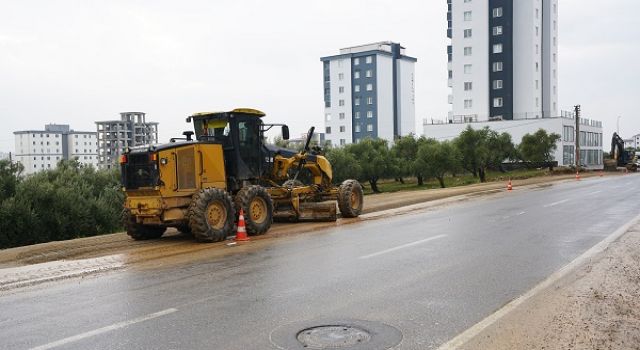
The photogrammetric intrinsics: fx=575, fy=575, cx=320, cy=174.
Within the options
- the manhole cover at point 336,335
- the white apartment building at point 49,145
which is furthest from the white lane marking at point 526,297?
the white apartment building at point 49,145

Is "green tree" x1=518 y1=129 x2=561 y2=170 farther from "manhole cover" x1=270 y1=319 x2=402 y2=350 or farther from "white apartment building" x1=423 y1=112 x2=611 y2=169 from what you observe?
"manhole cover" x1=270 y1=319 x2=402 y2=350

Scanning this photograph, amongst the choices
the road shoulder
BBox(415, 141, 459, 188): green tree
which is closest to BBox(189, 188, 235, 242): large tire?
the road shoulder

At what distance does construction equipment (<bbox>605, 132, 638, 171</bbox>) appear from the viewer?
61.8 meters

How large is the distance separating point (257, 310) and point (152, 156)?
22.5 ft

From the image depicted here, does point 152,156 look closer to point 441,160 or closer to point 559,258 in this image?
point 559,258

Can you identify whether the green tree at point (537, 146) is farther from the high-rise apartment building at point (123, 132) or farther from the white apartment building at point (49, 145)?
the white apartment building at point (49, 145)

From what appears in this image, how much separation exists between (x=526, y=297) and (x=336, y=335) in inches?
117

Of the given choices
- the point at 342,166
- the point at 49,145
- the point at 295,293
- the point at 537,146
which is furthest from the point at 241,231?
the point at 49,145

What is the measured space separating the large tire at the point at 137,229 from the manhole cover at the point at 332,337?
28.5ft

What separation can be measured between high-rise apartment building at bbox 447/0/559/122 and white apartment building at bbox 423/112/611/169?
2.08 m

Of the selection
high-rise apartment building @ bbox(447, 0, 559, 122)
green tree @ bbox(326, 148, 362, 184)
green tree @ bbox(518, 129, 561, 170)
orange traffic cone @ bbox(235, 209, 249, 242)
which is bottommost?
orange traffic cone @ bbox(235, 209, 249, 242)

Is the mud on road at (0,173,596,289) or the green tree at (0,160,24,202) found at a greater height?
the green tree at (0,160,24,202)

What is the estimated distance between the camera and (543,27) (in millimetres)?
79938

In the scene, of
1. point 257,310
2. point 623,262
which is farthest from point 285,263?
point 623,262
